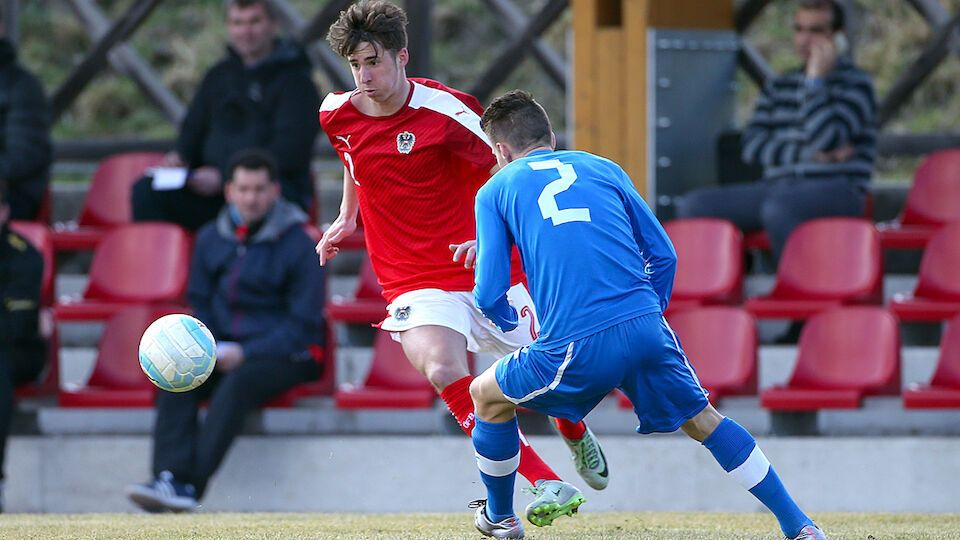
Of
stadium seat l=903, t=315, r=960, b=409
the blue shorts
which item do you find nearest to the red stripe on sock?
the blue shorts

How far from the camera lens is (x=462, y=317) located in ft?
19.9

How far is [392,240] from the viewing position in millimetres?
6164

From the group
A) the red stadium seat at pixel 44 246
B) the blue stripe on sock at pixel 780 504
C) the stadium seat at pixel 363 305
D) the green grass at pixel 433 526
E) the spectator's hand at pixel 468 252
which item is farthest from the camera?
the red stadium seat at pixel 44 246

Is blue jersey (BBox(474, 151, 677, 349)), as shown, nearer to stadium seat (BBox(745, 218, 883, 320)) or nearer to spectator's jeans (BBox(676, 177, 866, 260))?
stadium seat (BBox(745, 218, 883, 320))

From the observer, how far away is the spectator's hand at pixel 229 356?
8.29m

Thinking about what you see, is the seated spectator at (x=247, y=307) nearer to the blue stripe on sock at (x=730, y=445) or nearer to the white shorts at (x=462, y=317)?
the white shorts at (x=462, y=317)

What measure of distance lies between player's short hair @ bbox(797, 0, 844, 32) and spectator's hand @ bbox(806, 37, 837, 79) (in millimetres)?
96

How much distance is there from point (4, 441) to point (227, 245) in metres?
1.63

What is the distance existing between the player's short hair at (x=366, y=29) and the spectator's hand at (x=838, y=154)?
3887 mm

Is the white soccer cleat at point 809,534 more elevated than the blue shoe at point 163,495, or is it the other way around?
the white soccer cleat at point 809,534

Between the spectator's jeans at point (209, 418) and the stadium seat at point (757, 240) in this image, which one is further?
the stadium seat at point (757, 240)

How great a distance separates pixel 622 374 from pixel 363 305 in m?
4.50

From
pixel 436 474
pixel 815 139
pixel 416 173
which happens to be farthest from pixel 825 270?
pixel 416 173

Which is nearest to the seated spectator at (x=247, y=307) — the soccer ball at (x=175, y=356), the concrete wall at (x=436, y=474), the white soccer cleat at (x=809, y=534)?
the concrete wall at (x=436, y=474)
